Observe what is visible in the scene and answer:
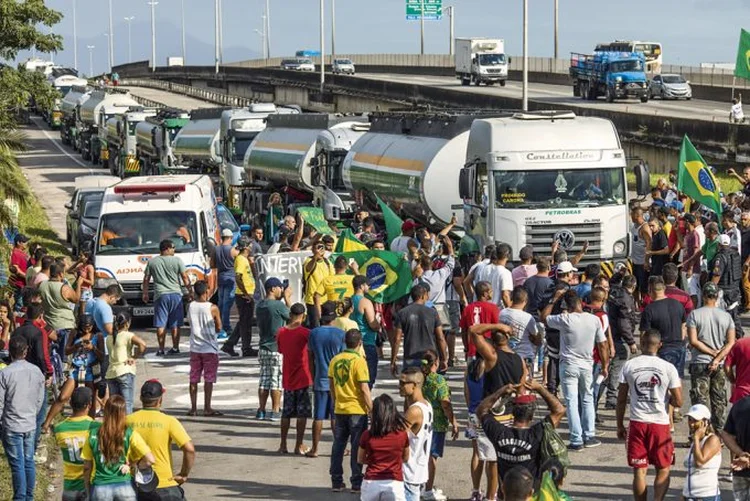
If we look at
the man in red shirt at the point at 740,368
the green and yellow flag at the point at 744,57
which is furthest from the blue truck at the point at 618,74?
the man in red shirt at the point at 740,368

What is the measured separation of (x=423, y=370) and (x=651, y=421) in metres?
2.00

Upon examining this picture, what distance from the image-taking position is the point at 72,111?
8188 centimetres

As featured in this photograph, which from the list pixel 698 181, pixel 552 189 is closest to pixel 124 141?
pixel 552 189

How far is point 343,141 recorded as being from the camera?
37156mm

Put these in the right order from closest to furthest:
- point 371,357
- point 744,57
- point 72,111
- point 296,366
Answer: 1. point 296,366
2. point 371,357
3. point 744,57
4. point 72,111

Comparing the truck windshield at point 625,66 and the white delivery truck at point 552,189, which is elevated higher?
the truck windshield at point 625,66

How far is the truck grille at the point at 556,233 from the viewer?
82.9 feet

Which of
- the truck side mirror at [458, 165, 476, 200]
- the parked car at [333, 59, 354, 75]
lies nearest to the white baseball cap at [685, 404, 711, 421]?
the truck side mirror at [458, 165, 476, 200]

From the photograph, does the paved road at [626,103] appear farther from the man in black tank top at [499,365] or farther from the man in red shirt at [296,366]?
the man in black tank top at [499,365]

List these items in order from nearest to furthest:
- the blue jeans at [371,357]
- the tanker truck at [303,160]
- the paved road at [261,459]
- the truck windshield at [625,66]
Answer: the paved road at [261,459] → the blue jeans at [371,357] → the tanker truck at [303,160] → the truck windshield at [625,66]

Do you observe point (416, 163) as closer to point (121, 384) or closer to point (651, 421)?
point (121, 384)

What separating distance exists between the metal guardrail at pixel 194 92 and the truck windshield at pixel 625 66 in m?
33.4

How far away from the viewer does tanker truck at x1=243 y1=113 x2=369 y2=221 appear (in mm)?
36562

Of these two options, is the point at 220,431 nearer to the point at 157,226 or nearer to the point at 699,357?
the point at 699,357
